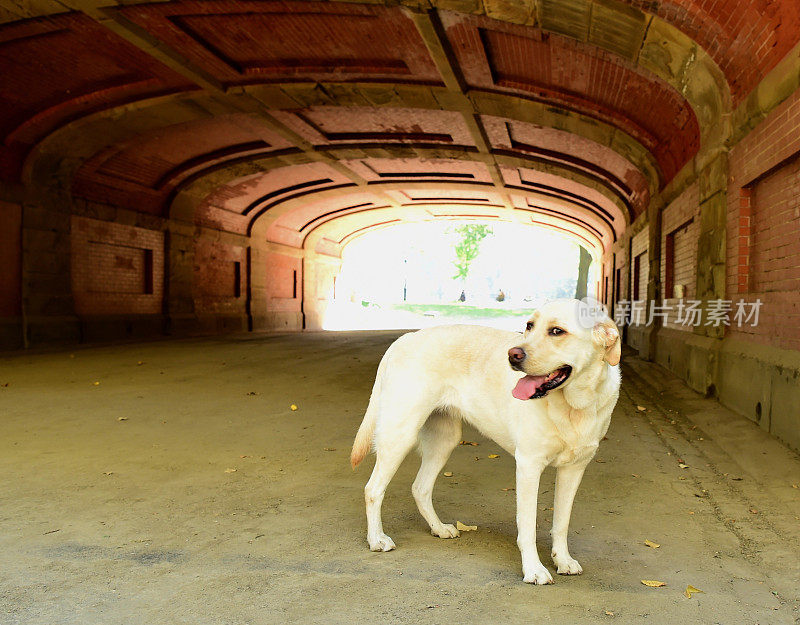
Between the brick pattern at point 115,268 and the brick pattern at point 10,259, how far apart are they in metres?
1.49

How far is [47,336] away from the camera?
12.9 m

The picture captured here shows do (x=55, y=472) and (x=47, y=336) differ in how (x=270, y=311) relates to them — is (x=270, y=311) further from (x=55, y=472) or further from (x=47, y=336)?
(x=55, y=472)

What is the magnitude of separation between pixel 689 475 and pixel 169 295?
15322mm

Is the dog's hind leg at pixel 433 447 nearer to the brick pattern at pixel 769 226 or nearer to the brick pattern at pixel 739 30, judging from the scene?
the brick pattern at pixel 769 226

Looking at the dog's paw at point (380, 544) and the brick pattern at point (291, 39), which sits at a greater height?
the brick pattern at point (291, 39)

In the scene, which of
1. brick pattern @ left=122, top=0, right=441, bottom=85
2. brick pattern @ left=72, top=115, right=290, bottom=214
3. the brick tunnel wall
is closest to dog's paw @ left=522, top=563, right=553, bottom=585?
the brick tunnel wall

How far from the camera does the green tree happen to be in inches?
1666

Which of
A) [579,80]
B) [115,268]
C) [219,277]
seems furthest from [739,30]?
[219,277]

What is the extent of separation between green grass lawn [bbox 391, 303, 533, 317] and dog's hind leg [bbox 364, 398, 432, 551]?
34.1 m

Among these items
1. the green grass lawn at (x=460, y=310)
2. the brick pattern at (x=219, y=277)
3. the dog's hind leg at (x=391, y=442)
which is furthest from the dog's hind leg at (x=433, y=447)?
the green grass lawn at (x=460, y=310)

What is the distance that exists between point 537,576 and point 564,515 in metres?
0.35

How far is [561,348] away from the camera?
8.38ft

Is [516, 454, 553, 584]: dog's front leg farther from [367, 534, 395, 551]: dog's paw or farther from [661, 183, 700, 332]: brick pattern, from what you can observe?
[661, 183, 700, 332]: brick pattern

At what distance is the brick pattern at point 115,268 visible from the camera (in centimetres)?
1418
